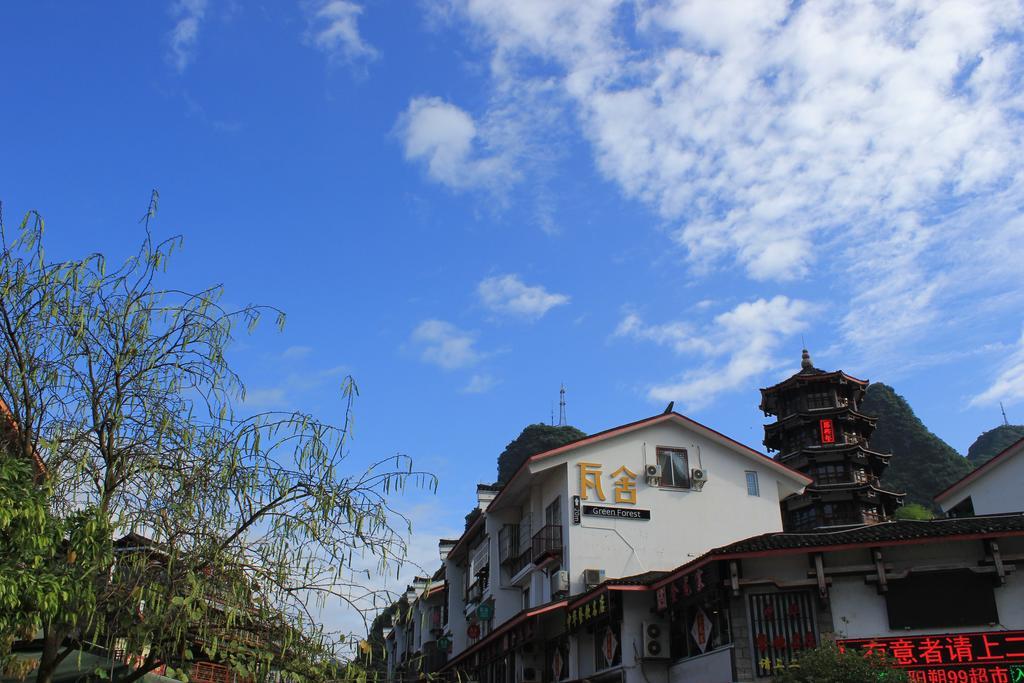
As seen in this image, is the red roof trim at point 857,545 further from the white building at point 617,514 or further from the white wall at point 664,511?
the white wall at point 664,511

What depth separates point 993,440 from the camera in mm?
99625

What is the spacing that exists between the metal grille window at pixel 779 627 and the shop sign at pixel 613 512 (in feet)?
32.3

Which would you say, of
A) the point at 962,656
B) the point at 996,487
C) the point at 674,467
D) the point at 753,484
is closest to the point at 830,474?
the point at 996,487

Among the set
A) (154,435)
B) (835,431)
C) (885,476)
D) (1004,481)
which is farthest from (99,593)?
(885,476)

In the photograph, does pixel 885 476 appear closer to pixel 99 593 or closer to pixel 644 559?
pixel 644 559

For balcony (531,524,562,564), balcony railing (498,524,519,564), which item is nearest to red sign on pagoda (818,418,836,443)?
balcony railing (498,524,519,564)

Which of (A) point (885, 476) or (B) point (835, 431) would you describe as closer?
(B) point (835, 431)

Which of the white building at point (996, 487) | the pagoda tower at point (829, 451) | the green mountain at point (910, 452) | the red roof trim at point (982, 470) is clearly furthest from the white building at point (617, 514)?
→ the green mountain at point (910, 452)

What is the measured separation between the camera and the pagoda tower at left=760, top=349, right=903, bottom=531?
56.4 meters

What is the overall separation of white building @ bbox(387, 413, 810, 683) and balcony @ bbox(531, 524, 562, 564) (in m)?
0.04

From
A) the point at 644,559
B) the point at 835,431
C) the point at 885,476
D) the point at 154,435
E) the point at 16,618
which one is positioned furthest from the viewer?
the point at 885,476

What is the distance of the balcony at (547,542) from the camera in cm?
2878

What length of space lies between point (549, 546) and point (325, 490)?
70.3ft

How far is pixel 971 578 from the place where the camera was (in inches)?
704
